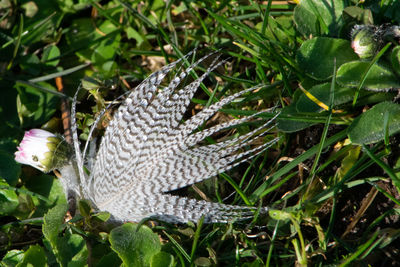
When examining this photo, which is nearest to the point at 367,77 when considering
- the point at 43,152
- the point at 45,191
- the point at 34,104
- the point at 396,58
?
the point at 396,58

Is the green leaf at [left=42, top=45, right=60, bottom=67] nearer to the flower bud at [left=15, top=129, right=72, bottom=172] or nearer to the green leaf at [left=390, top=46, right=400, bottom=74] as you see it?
the flower bud at [left=15, top=129, right=72, bottom=172]

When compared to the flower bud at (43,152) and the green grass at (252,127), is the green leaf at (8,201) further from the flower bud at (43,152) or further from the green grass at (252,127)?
the flower bud at (43,152)

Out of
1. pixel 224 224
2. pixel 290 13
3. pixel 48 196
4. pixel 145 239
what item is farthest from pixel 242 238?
pixel 290 13

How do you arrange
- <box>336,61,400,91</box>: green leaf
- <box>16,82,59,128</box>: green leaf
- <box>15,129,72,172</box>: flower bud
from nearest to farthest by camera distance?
<box>336,61,400,91</box>: green leaf < <box>15,129,72,172</box>: flower bud < <box>16,82,59,128</box>: green leaf

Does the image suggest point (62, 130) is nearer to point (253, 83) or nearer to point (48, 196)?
point (48, 196)

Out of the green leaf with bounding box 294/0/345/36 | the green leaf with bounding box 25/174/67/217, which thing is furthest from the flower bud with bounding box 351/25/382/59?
the green leaf with bounding box 25/174/67/217

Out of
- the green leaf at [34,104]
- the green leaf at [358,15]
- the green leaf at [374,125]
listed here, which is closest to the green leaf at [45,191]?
the green leaf at [34,104]

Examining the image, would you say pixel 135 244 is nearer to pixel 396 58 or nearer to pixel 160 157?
pixel 160 157

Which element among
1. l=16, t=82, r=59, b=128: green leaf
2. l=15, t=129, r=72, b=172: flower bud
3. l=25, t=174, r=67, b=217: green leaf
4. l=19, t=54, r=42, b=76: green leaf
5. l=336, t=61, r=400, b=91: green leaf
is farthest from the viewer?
l=19, t=54, r=42, b=76: green leaf
